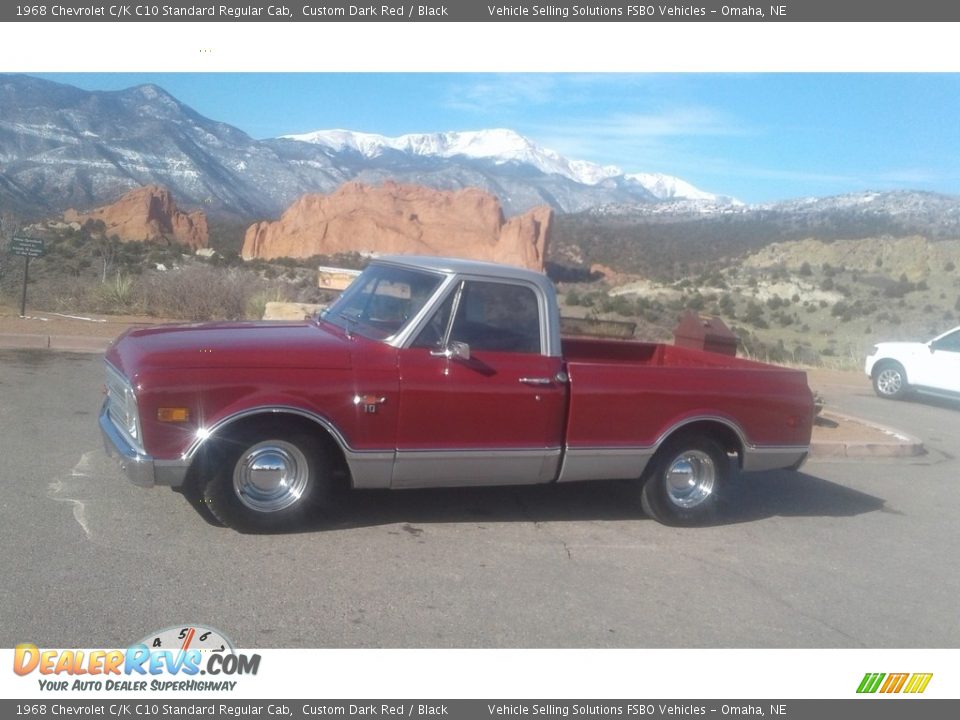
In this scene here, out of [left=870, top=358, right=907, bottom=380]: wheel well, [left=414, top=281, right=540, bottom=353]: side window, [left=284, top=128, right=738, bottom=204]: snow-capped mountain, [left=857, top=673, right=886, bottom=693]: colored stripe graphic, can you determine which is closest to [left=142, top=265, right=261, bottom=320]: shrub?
[left=870, top=358, right=907, bottom=380]: wheel well

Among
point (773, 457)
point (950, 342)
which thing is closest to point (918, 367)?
point (950, 342)

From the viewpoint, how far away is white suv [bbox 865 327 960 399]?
624 inches

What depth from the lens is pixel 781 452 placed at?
24.3 ft

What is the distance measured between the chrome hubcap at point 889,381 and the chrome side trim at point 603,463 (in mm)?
11560

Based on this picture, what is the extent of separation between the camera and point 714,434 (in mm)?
7281

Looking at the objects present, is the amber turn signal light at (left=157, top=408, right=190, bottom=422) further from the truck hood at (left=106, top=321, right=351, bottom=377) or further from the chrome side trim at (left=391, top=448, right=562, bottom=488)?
the chrome side trim at (left=391, top=448, right=562, bottom=488)

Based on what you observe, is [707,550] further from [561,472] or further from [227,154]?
[227,154]

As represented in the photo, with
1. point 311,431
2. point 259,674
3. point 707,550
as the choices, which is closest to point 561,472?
point 707,550

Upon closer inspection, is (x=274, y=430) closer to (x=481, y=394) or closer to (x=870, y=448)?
(x=481, y=394)

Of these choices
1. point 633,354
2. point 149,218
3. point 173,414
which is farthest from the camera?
point 149,218

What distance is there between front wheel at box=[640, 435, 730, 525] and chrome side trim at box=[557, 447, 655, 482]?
0.60ft

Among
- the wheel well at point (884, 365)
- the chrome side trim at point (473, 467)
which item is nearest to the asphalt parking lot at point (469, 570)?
the chrome side trim at point (473, 467)

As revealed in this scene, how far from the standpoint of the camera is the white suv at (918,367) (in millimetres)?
15859

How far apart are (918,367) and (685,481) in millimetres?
10888
